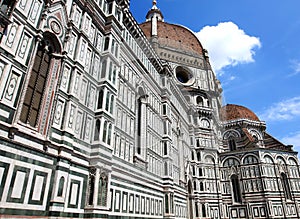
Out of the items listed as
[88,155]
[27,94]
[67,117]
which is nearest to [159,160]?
[88,155]

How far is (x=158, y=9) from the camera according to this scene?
42969 mm

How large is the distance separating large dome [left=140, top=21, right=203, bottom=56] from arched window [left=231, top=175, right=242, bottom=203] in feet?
51.4

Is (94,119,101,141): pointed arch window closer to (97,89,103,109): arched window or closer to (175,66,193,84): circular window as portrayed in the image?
(97,89,103,109): arched window

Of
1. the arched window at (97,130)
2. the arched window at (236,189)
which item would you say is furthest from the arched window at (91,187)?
the arched window at (236,189)

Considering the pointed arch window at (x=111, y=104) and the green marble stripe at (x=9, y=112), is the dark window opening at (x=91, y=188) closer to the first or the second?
the pointed arch window at (x=111, y=104)

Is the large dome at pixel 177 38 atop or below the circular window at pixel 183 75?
atop

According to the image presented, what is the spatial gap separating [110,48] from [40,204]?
22.7ft

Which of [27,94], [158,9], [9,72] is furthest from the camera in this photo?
[158,9]

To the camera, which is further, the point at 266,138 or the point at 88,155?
the point at 266,138

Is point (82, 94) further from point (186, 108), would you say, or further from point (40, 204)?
point (186, 108)

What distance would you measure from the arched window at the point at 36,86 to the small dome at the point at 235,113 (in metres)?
26.0

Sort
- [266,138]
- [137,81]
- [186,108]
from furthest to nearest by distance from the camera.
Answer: [266,138] < [186,108] < [137,81]

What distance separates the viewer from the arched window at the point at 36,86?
6695 millimetres

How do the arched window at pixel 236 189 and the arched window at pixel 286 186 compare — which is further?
Result: the arched window at pixel 236 189
